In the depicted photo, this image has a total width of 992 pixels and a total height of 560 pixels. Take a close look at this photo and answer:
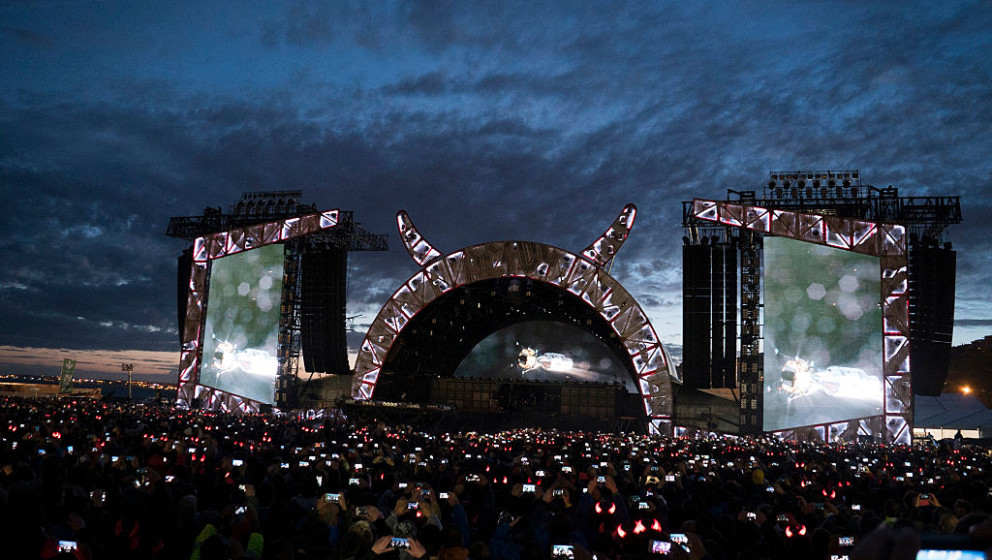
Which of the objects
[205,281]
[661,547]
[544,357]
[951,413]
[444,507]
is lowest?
[951,413]

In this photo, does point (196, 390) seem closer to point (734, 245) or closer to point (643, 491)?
point (734, 245)

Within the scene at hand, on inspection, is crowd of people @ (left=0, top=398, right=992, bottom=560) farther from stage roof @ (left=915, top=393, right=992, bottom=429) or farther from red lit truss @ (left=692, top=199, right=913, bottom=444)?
stage roof @ (left=915, top=393, right=992, bottom=429)

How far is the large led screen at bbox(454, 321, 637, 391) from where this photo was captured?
52312mm

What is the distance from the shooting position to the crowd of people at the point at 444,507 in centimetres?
762

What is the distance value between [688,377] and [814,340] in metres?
6.84

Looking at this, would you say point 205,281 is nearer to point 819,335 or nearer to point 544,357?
point 544,357

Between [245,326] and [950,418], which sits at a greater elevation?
[245,326]

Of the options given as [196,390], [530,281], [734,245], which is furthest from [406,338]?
[734,245]

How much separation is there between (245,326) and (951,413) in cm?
4617

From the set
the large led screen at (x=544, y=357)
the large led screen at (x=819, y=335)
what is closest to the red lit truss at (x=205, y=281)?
the large led screen at (x=544, y=357)

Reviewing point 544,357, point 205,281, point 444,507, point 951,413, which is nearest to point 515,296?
point 544,357

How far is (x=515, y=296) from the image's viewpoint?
134ft

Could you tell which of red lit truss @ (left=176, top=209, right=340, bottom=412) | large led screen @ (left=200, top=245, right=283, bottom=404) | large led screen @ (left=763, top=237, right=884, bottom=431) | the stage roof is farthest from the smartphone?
the stage roof

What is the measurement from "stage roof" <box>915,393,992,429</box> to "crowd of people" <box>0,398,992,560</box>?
2782 cm
